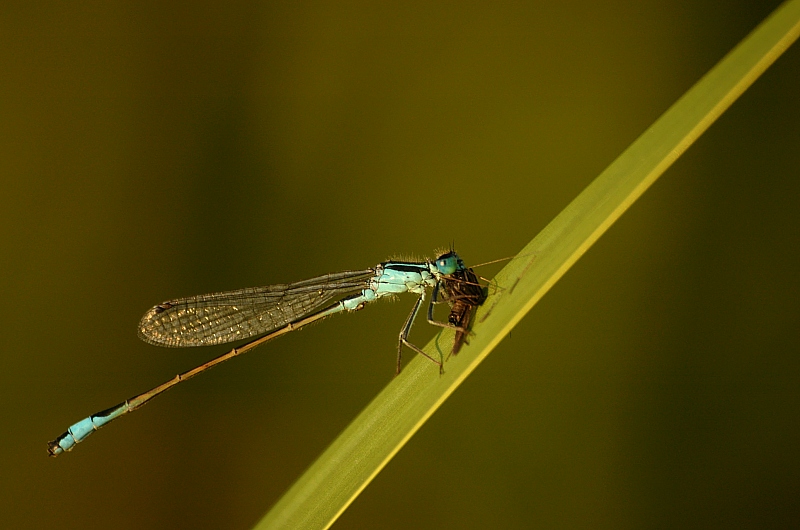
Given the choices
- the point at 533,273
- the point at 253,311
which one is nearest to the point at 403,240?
the point at 253,311

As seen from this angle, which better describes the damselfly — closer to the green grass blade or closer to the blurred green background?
the blurred green background

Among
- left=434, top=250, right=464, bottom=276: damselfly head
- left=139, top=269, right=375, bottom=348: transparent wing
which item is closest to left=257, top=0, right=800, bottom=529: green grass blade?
left=434, top=250, right=464, bottom=276: damselfly head

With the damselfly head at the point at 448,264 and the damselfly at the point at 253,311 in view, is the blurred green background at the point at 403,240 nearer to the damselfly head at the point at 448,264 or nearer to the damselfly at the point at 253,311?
the damselfly at the point at 253,311

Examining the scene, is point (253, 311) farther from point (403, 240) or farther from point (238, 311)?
point (403, 240)

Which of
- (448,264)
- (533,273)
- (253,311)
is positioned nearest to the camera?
(533,273)

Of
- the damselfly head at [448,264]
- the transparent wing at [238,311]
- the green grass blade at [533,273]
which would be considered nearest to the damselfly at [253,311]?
the transparent wing at [238,311]

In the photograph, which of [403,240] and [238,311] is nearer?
[238,311]
